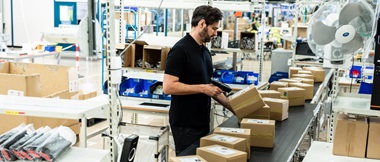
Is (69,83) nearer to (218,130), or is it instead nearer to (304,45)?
(218,130)


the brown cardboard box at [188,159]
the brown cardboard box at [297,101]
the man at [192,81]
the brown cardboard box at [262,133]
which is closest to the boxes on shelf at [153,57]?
the brown cardboard box at [297,101]

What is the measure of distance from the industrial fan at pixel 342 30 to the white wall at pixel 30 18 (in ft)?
39.0

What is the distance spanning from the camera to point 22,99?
6.93 feet

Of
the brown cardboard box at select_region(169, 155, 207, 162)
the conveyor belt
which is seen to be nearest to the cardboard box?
the conveyor belt

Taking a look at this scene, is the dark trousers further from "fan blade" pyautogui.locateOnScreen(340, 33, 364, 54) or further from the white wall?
the white wall

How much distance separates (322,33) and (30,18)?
12727 mm

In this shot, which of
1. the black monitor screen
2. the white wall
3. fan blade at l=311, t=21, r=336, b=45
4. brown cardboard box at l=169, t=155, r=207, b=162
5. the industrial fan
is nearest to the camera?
brown cardboard box at l=169, t=155, r=207, b=162

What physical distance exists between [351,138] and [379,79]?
41 centimetres

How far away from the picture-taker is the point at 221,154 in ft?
7.29

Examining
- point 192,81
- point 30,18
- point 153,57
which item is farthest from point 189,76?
point 30,18

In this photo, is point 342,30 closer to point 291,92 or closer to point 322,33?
point 322,33

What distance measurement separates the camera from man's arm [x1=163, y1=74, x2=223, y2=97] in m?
2.84

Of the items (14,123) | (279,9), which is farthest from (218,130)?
(279,9)

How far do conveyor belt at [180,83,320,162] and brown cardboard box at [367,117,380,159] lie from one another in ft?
1.43
